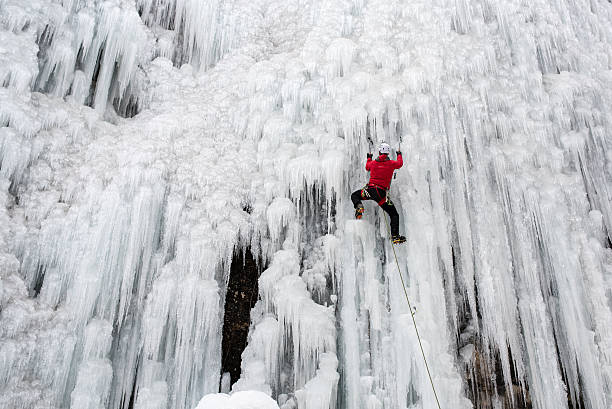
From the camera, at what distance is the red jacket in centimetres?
457

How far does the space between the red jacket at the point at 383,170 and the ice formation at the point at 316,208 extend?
448 mm

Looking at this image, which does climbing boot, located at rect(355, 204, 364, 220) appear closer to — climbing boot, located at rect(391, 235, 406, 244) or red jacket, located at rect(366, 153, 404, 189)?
red jacket, located at rect(366, 153, 404, 189)

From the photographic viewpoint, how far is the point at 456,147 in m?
5.07

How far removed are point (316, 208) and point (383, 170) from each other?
3.42 feet

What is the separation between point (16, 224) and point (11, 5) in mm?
2748

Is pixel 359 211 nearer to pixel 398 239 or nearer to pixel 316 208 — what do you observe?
pixel 398 239

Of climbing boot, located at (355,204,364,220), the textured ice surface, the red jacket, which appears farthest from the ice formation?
the textured ice surface

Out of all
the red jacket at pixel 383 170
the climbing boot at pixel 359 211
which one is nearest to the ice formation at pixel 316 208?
the climbing boot at pixel 359 211

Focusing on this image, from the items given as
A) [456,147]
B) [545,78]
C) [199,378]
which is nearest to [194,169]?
[199,378]

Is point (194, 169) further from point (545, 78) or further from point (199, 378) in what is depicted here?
point (545, 78)

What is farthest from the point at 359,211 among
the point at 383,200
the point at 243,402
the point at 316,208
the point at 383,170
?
the point at 243,402

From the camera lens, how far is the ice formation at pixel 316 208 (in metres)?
4.25

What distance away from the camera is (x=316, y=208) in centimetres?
521

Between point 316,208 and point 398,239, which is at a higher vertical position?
point 316,208
